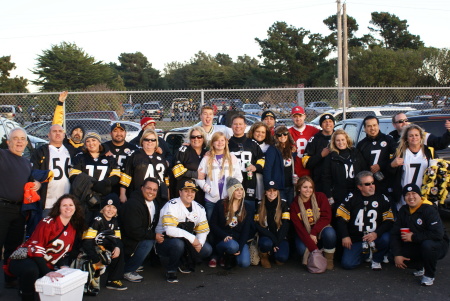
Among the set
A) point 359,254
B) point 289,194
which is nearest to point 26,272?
point 289,194

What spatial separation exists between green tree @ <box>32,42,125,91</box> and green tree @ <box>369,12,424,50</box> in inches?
1376

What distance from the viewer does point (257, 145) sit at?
6883 millimetres

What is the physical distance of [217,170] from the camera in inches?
258

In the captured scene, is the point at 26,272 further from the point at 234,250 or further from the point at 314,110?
the point at 314,110

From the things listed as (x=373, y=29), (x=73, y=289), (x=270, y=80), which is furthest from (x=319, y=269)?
(x=373, y=29)

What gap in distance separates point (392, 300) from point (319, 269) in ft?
3.68

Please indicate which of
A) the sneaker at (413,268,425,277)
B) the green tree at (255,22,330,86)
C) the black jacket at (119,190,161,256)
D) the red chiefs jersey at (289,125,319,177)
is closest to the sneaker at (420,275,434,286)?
the sneaker at (413,268,425,277)

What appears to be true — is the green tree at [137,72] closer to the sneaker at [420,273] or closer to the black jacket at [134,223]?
the black jacket at [134,223]

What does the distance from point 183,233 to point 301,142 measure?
246 cm

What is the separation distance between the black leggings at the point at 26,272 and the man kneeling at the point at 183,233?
1.59 m

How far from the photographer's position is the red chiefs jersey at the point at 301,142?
718 cm

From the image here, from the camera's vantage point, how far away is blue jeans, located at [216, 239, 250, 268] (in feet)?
20.1

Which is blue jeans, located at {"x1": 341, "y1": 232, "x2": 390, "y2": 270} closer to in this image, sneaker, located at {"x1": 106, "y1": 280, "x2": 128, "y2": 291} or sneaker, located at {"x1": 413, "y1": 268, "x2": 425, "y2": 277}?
sneaker, located at {"x1": 413, "y1": 268, "x2": 425, "y2": 277}

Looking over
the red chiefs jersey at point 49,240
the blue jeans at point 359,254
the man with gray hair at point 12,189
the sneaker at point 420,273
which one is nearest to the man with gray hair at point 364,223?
the blue jeans at point 359,254
